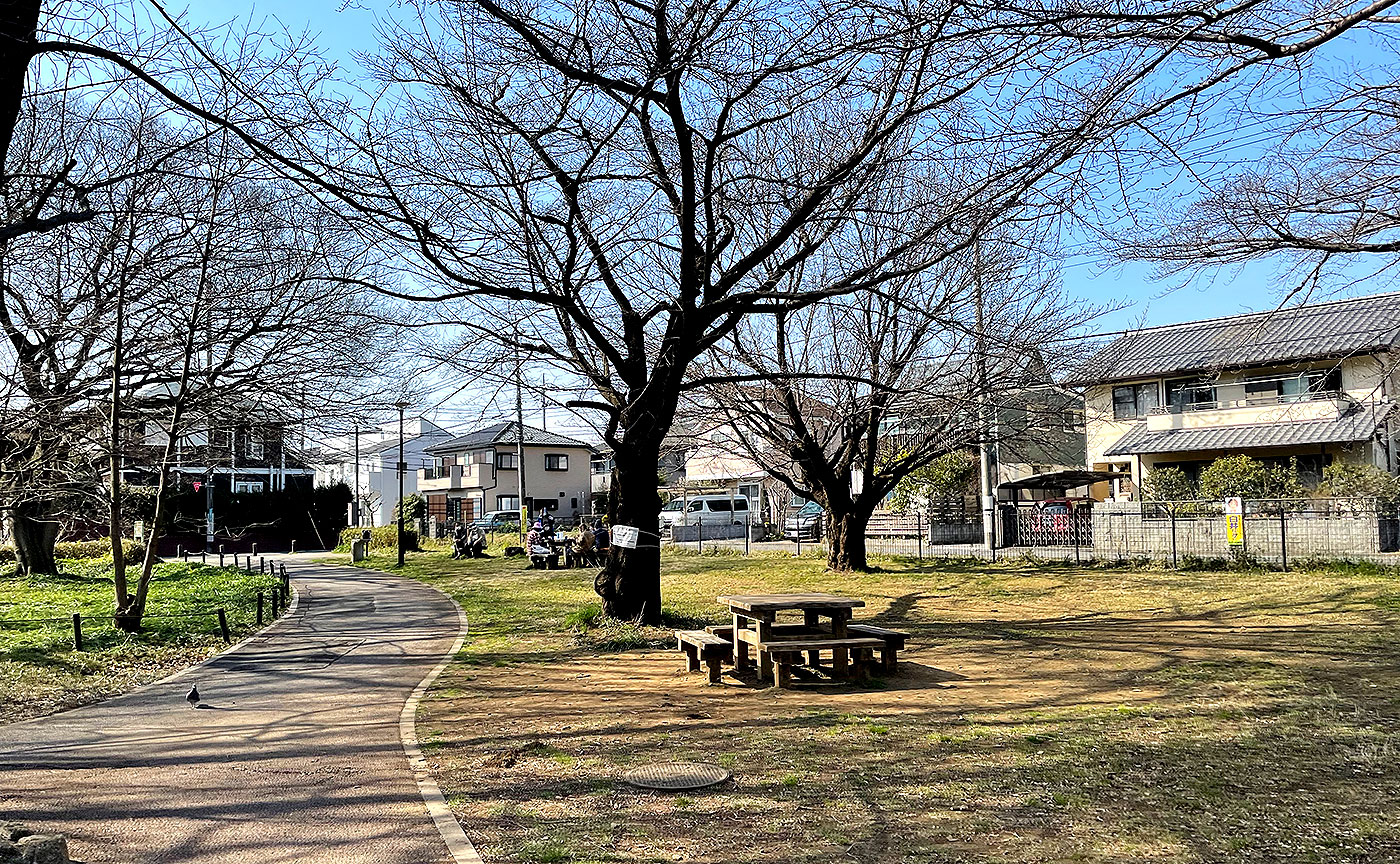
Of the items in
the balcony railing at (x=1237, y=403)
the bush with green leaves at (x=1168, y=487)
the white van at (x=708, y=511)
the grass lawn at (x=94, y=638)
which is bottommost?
the grass lawn at (x=94, y=638)

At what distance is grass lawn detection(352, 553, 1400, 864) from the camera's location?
487 centimetres

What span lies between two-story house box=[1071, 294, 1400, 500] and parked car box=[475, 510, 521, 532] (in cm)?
2325

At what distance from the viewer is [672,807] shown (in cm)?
549

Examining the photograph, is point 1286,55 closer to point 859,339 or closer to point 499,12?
point 499,12

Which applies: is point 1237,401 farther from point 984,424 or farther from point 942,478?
point 984,424

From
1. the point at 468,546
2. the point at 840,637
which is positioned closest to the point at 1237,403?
the point at 468,546

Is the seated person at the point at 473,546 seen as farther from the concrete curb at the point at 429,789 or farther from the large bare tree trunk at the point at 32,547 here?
the concrete curb at the point at 429,789

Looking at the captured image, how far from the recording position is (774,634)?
1022 cm

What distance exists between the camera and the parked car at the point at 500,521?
4314 centimetres

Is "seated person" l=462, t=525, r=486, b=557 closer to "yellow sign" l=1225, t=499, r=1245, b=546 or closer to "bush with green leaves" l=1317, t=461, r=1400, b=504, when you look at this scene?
"yellow sign" l=1225, t=499, r=1245, b=546

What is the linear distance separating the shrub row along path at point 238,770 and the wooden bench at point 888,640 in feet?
14.5

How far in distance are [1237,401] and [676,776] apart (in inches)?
1247

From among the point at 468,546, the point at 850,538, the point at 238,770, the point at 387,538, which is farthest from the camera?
the point at 387,538

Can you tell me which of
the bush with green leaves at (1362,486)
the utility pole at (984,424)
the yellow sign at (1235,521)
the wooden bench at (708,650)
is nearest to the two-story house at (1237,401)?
the utility pole at (984,424)
